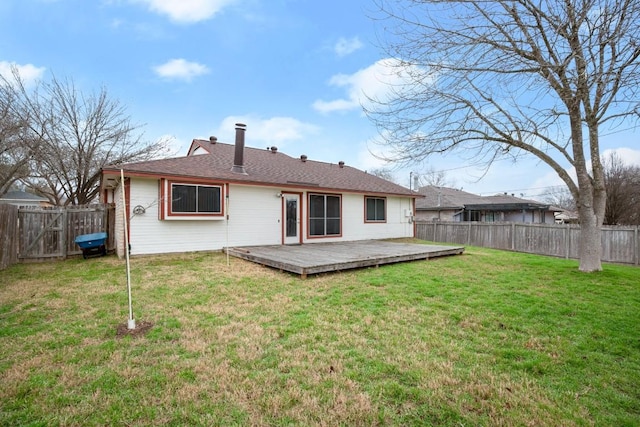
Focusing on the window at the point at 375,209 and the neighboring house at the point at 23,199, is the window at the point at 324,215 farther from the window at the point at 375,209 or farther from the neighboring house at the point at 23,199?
the neighboring house at the point at 23,199

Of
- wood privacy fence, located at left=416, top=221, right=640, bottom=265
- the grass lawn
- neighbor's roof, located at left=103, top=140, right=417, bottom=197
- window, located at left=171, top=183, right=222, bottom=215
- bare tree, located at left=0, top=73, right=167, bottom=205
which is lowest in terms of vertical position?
the grass lawn

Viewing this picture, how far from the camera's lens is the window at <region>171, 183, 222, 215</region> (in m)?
8.66

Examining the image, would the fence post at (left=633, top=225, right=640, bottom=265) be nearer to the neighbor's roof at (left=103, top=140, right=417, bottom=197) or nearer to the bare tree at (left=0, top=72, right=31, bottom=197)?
the neighbor's roof at (left=103, top=140, right=417, bottom=197)

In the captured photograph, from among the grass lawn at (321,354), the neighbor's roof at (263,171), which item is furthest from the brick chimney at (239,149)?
the grass lawn at (321,354)

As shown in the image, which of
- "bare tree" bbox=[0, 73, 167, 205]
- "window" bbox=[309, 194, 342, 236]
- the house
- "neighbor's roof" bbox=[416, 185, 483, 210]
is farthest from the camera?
"neighbor's roof" bbox=[416, 185, 483, 210]

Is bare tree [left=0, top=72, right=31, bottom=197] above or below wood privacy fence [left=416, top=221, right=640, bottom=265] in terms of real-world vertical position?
above

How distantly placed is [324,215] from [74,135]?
11.8 meters

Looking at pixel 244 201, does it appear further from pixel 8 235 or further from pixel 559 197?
pixel 559 197

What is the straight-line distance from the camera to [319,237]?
38.5ft

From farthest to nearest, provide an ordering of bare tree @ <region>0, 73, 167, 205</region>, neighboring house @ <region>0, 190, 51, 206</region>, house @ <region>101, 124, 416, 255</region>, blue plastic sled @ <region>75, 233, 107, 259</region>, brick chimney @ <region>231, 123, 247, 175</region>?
1. neighboring house @ <region>0, 190, 51, 206</region>
2. bare tree @ <region>0, 73, 167, 205</region>
3. brick chimney @ <region>231, 123, 247, 175</region>
4. house @ <region>101, 124, 416, 255</region>
5. blue plastic sled @ <region>75, 233, 107, 259</region>

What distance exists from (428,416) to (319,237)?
9645 mm

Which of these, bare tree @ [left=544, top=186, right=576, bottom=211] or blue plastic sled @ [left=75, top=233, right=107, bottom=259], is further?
bare tree @ [left=544, top=186, right=576, bottom=211]

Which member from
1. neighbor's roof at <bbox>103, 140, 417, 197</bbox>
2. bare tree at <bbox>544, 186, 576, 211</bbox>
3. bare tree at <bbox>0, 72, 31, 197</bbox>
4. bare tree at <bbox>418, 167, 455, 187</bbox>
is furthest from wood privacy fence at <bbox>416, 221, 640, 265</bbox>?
bare tree at <bbox>544, 186, 576, 211</bbox>

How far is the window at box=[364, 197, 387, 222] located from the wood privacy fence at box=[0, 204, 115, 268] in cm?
963
